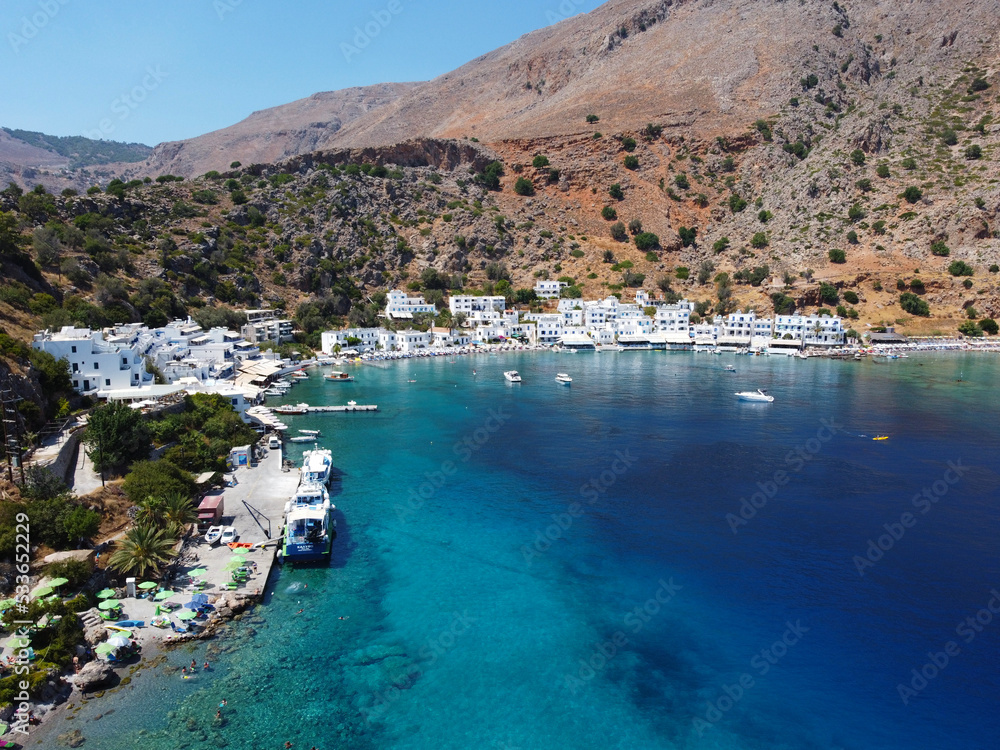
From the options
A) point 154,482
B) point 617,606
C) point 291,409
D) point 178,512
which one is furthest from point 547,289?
point 617,606

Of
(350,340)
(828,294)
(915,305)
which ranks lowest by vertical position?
(350,340)

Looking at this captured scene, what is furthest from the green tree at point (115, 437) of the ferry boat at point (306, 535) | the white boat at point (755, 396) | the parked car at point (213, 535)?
the white boat at point (755, 396)

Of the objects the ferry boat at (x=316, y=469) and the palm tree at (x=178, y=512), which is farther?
the ferry boat at (x=316, y=469)

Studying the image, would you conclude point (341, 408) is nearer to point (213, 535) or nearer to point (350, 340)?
point (213, 535)

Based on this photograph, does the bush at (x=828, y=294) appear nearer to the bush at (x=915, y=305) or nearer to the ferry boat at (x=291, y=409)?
the bush at (x=915, y=305)

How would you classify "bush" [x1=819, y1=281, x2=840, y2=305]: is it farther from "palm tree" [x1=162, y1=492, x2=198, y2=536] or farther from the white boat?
"palm tree" [x1=162, y1=492, x2=198, y2=536]

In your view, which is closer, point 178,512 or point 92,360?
point 178,512

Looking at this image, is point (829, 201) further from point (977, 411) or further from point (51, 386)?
point (51, 386)

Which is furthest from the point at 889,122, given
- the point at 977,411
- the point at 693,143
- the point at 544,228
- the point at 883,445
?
the point at 883,445
